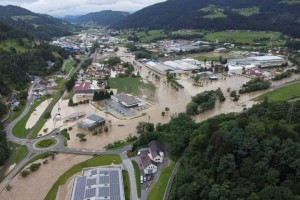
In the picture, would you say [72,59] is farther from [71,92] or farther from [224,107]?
[224,107]

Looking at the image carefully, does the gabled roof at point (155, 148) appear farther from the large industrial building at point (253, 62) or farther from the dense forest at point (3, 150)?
the large industrial building at point (253, 62)

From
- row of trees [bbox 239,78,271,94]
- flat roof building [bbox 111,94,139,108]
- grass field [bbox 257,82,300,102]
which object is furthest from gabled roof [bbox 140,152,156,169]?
row of trees [bbox 239,78,271,94]

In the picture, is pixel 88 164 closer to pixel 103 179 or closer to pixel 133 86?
pixel 103 179

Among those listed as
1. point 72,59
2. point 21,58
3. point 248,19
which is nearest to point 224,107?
point 21,58

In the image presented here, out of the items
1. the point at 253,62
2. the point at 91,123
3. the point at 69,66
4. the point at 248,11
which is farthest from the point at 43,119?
the point at 248,11

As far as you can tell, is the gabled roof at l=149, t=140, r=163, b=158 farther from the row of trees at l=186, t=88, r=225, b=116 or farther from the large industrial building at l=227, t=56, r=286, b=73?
the large industrial building at l=227, t=56, r=286, b=73

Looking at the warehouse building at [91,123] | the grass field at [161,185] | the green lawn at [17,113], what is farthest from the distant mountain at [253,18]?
the grass field at [161,185]
